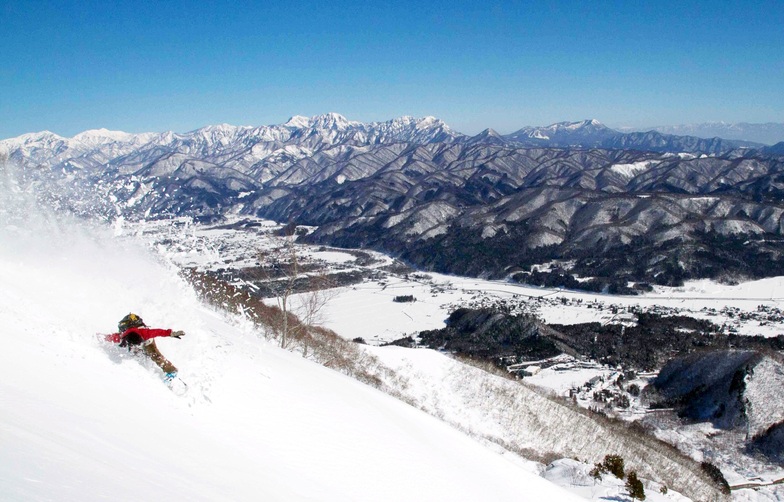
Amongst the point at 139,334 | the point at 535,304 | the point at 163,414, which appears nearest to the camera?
the point at 163,414

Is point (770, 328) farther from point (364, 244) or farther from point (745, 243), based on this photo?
point (364, 244)

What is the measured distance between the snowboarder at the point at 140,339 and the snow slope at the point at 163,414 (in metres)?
0.22

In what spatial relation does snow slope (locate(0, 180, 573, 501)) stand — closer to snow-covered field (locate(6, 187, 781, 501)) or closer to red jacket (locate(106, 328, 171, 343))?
snow-covered field (locate(6, 187, 781, 501))

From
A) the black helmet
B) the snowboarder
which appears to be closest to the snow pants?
the snowboarder

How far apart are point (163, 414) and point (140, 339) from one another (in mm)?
1653

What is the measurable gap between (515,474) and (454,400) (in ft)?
34.1

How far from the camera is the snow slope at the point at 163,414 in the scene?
4.33 m

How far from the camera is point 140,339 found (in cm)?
755

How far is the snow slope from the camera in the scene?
4.33m

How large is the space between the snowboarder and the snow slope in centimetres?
22

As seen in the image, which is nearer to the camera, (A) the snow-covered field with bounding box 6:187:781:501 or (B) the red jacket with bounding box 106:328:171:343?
(A) the snow-covered field with bounding box 6:187:781:501

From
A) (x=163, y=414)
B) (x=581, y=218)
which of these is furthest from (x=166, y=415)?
(x=581, y=218)

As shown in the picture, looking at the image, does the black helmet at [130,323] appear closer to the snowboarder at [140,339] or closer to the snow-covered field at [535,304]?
the snowboarder at [140,339]

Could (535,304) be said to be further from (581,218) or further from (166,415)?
(166,415)
